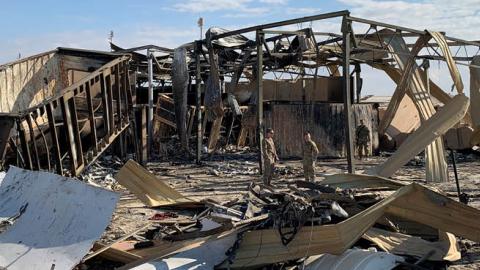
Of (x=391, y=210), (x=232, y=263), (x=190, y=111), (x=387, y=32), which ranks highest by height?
(x=387, y=32)

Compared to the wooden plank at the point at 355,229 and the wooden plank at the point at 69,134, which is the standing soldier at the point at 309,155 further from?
the wooden plank at the point at 355,229

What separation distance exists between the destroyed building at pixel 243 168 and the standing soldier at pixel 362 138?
604 millimetres

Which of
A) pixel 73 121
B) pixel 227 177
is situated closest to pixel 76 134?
pixel 73 121

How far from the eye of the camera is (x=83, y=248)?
5.50 meters

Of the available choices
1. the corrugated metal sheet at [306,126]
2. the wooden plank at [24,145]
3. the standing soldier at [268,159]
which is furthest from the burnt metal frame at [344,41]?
the wooden plank at [24,145]

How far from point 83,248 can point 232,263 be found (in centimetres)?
161

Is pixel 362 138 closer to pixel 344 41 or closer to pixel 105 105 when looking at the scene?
pixel 344 41

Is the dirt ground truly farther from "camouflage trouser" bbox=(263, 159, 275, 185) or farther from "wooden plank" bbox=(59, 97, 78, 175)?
"wooden plank" bbox=(59, 97, 78, 175)

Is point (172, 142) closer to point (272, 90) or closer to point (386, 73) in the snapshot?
point (272, 90)

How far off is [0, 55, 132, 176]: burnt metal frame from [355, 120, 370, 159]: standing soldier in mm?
10007

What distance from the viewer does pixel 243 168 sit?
57.9 ft

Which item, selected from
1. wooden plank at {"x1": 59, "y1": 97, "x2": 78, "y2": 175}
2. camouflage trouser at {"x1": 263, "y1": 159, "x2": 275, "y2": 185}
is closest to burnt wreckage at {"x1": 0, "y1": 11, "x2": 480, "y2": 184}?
wooden plank at {"x1": 59, "y1": 97, "x2": 78, "y2": 175}

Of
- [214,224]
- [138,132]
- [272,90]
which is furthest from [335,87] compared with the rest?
[214,224]

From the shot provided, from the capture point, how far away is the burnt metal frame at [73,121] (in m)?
8.88
